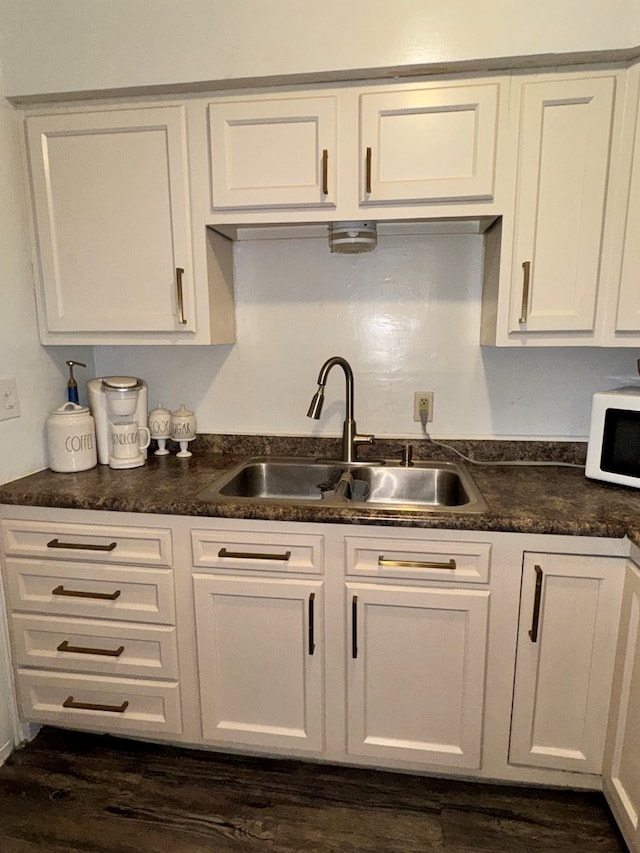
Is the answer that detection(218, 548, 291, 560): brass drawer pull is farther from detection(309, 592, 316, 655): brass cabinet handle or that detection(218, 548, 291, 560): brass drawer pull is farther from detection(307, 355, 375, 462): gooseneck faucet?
detection(307, 355, 375, 462): gooseneck faucet

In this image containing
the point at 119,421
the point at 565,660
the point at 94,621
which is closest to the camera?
the point at 565,660

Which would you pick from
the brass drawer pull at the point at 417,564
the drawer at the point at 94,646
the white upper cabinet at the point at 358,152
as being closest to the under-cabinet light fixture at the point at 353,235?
the white upper cabinet at the point at 358,152

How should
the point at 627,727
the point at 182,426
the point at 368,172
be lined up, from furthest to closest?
the point at 182,426
the point at 368,172
the point at 627,727

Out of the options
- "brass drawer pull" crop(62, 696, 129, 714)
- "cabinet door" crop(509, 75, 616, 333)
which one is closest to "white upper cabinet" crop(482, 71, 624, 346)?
"cabinet door" crop(509, 75, 616, 333)

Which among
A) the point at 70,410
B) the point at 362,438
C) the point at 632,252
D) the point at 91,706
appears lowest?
the point at 91,706

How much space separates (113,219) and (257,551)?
1.18 meters

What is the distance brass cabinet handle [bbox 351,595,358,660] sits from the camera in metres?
1.49

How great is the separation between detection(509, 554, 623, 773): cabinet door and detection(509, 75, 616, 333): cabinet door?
0.73 meters

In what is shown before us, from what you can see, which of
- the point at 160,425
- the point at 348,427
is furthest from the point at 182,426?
the point at 348,427

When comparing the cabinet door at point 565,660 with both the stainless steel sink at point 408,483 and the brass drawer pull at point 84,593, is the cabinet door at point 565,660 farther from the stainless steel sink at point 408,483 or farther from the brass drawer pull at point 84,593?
the brass drawer pull at point 84,593

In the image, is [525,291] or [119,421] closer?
[525,291]

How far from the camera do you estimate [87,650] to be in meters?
1.67

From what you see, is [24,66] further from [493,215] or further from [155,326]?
[493,215]

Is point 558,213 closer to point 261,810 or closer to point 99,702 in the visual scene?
point 261,810
